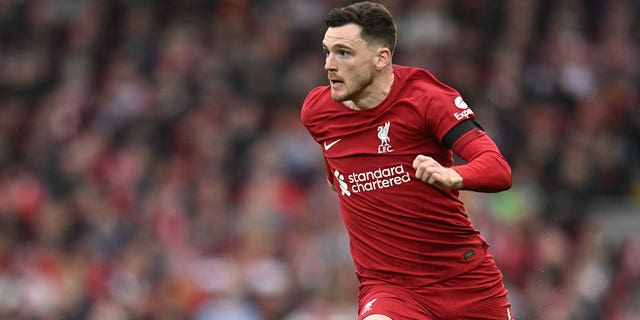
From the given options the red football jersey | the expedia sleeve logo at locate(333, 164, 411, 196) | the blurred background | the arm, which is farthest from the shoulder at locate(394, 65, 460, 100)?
the blurred background

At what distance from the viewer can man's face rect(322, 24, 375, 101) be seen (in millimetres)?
6590

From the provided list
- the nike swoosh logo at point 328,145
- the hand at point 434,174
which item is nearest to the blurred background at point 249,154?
the nike swoosh logo at point 328,145

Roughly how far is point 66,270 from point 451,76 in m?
4.62

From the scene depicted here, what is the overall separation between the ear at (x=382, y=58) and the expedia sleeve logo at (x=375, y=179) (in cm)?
51

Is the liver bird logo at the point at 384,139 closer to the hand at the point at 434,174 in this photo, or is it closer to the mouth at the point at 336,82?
the mouth at the point at 336,82

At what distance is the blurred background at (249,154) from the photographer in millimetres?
12648

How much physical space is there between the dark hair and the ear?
3 centimetres

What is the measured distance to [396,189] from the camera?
661 centimetres

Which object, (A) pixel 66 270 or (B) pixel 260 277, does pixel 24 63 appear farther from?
(B) pixel 260 277

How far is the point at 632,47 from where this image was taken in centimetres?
1530

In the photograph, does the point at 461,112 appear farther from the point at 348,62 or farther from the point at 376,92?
the point at 348,62

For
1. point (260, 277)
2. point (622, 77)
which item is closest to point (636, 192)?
point (622, 77)

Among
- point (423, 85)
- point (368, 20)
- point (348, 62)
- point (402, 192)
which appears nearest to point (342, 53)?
point (348, 62)

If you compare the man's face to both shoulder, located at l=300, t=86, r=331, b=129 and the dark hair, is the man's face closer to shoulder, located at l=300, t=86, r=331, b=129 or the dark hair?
the dark hair
